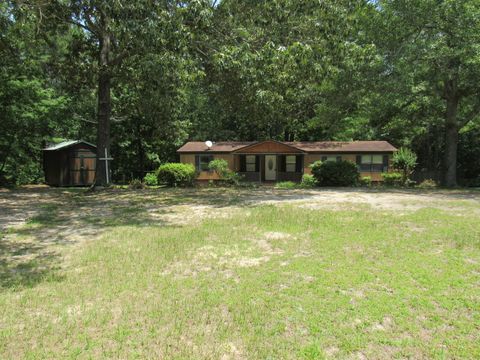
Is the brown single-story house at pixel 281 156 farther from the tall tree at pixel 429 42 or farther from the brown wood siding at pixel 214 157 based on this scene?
the tall tree at pixel 429 42

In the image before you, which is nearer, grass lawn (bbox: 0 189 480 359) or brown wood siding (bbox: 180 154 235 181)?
grass lawn (bbox: 0 189 480 359)

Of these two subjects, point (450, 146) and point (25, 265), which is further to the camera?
point (450, 146)

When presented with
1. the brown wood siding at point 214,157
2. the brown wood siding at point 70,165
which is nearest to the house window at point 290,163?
the brown wood siding at point 214,157

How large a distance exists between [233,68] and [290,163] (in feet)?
50.8

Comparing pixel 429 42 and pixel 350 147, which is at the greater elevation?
pixel 429 42

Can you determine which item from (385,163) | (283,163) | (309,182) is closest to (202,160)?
(283,163)

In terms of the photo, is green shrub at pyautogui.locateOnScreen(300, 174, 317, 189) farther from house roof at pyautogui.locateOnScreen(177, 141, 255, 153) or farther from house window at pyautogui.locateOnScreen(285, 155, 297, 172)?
house roof at pyautogui.locateOnScreen(177, 141, 255, 153)

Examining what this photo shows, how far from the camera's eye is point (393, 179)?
21.4 m

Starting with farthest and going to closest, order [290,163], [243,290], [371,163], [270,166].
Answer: [270,166], [290,163], [371,163], [243,290]

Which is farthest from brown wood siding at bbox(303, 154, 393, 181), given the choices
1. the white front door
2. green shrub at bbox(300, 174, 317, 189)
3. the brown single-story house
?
green shrub at bbox(300, 174, 317, 189)

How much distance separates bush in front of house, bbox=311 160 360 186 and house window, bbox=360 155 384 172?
14.2 feet

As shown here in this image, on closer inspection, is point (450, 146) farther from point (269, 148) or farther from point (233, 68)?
point (233, 68)

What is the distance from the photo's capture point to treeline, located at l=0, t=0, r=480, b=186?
10.4 meters

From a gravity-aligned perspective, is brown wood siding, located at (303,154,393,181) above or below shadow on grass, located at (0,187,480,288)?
above
